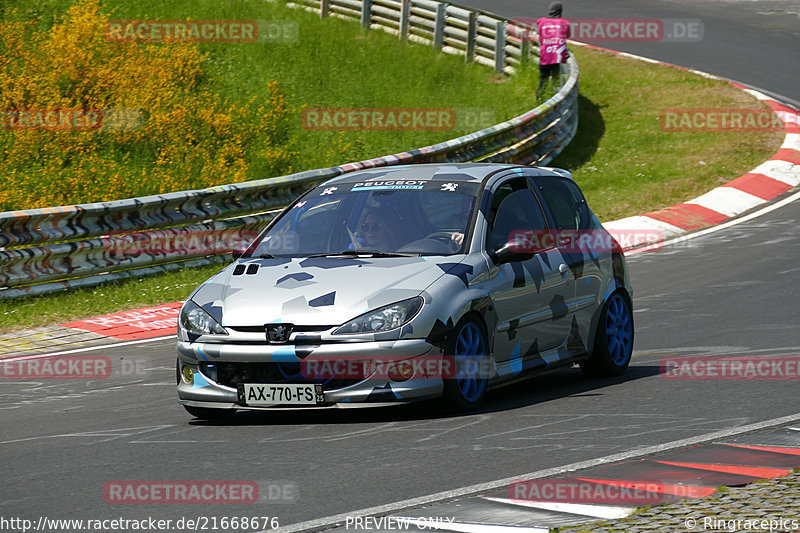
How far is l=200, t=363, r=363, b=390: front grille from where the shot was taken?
7.39m

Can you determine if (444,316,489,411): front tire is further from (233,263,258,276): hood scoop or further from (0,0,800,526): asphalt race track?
(233,263,258,276): hood scoop

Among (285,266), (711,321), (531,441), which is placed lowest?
(711,321)

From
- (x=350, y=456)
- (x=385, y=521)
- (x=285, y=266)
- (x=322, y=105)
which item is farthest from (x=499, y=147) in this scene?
(x=385, y=521)

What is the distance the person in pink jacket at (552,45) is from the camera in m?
21.8

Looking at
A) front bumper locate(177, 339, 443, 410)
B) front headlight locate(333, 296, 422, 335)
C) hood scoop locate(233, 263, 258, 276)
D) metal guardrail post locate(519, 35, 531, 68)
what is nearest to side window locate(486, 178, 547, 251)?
front headlight locate(333, 296, 422, 335)

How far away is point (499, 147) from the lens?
60.3 feet

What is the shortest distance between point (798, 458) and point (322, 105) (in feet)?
54.0

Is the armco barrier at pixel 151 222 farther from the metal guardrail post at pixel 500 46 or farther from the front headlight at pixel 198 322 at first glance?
the front headlight at pixel 198 322

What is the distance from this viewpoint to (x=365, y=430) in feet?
24.3

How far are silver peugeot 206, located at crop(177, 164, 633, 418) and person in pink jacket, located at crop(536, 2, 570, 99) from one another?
41.1 ft

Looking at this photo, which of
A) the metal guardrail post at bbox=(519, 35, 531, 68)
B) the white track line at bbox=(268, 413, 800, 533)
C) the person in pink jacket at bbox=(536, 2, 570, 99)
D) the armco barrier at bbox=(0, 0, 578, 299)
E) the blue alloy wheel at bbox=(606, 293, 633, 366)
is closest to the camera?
the white track line at bbox=(268, 413, 800, 533)

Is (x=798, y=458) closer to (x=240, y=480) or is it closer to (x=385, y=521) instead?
(x=385, y=521)

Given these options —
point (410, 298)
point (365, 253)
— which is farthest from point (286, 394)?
point (365, 253)

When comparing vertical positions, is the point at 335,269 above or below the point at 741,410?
above
